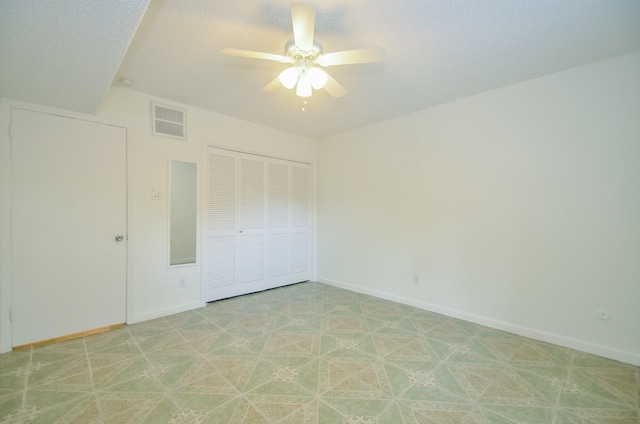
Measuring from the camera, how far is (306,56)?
1955 millimetres

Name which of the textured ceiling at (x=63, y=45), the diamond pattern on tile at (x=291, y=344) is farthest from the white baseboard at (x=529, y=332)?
the textured ceiling at (x=63, y=45)

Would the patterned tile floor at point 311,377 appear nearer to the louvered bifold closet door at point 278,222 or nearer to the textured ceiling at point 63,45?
the louvered bifold closet door at point 278,222

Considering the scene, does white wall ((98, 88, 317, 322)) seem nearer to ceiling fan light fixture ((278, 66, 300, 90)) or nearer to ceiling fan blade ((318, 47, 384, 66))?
ceiling fan light fixture ((278, 66, 300, 90))

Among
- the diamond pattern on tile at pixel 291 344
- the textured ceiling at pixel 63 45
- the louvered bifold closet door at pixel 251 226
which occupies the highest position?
the textured ceiling at pixel 63 45

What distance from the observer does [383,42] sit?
2113 mm

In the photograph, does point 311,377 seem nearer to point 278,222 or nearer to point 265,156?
point 278,222

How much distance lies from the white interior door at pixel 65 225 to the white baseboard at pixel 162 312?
12 centimetres

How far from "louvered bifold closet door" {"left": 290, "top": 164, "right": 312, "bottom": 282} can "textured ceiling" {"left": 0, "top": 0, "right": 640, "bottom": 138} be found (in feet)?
6.29

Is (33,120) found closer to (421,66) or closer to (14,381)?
(14,381)

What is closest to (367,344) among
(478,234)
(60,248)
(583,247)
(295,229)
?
(478,234)

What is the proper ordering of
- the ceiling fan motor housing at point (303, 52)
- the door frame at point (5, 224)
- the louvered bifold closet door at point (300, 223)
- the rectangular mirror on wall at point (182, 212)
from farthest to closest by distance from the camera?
the louvered bifold closet door at point (300, 223)
the rectangular mirror on wall at point (182, 212)
the door frame at point (5, 224)
the ceiling fan motor housing at point (303, 52)

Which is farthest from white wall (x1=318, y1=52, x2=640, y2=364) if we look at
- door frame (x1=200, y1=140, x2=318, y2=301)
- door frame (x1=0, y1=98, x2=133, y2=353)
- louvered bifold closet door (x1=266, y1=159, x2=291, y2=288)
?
door frame (x1=0, y1=98, x2=133, y2=353)

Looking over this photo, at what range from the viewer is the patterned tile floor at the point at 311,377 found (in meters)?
1.66

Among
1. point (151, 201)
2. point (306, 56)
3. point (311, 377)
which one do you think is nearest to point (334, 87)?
point (306, 56)
